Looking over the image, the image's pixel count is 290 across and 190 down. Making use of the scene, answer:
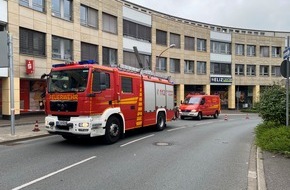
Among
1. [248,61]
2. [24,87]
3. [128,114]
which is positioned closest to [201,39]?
[248,61]

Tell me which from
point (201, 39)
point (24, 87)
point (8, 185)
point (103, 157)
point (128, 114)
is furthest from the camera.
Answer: point (201, 39)

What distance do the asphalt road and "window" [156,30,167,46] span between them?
2911 cm

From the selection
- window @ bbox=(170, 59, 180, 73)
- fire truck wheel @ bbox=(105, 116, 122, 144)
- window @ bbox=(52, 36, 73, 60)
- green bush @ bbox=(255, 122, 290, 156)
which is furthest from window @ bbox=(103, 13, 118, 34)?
green bush @ bbox=(255, 122, 290, 156)

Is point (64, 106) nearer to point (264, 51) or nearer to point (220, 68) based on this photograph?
point (220, 68)

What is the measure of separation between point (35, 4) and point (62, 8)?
269 centimetres

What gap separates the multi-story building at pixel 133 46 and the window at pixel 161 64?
8 centimetres

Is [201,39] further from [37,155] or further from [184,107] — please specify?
[37,155]

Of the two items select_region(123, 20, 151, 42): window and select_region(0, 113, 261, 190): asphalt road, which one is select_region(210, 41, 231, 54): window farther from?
select_region(0, 113, 261, 190): asphalt road

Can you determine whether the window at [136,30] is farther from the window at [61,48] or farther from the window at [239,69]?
the window at [239,69]

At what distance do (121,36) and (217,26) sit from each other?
77.2 feet

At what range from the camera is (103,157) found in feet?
28.3

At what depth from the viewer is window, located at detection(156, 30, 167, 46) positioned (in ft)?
129

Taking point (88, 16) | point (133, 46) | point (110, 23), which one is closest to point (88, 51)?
point (88, 16)

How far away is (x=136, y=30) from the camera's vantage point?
116ft
